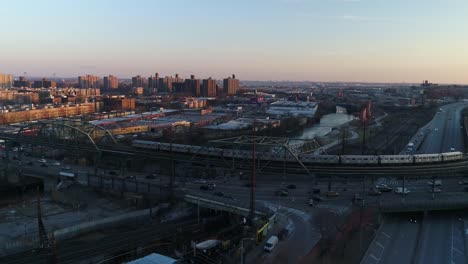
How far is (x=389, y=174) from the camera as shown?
12.7m

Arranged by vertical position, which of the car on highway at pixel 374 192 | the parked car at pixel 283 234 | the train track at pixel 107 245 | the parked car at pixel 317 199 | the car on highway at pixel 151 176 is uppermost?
the car on highway at pixel 374 192

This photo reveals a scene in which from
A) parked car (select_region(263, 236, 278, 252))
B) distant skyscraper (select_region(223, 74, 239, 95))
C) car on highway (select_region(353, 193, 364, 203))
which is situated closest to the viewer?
parked car (select_region(263, 236, 278, 252))

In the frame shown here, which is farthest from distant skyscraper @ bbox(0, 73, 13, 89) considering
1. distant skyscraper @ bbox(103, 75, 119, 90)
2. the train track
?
the train track

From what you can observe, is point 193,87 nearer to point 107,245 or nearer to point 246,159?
point 246,159

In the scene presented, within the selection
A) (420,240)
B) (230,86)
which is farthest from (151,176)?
(230,86)

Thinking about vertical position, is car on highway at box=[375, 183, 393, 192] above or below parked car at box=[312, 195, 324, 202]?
above

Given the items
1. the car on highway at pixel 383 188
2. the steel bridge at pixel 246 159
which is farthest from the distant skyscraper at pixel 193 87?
the car on highway at pixel 383 188

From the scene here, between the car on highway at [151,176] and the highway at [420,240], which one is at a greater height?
the car on highway at [151,176]

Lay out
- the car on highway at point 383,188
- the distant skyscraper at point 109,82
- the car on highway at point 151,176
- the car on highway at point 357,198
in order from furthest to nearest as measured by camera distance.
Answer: the distant skyscraper at point 109,82 < the car on highway at point 151,176 < the car on highway at point 383,188 < the car on highway at point 357,198

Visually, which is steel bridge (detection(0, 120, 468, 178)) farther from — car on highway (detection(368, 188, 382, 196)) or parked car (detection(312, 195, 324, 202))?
parked car (detection(312, 195, 324, 202))

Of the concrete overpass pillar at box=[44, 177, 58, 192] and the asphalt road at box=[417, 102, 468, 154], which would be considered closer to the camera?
the concrete overpass pillar at box=[44, 177, 58, 192]

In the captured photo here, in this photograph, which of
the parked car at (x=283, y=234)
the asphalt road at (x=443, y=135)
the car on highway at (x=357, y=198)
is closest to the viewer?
the parked car at (x=283, y=234)

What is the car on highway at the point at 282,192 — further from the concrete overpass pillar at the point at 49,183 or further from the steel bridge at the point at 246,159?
the concrete overpass pillar at the point at 49,183

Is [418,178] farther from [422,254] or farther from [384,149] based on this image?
[384,149]
